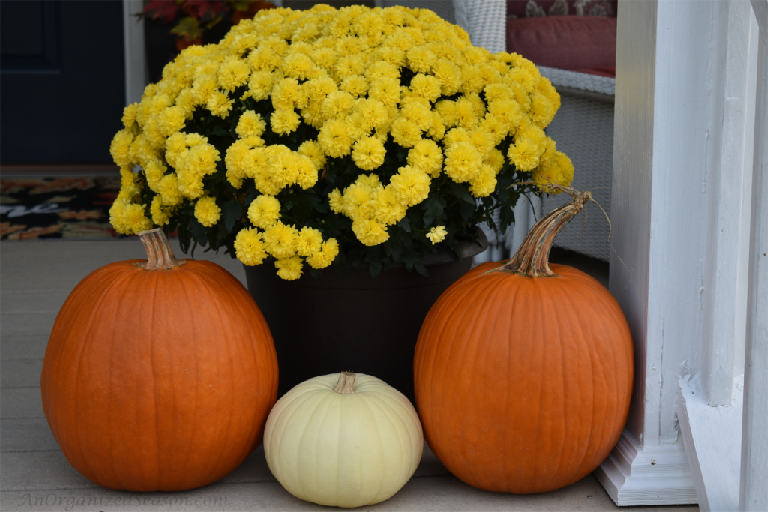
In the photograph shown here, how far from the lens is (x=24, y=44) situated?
416cm

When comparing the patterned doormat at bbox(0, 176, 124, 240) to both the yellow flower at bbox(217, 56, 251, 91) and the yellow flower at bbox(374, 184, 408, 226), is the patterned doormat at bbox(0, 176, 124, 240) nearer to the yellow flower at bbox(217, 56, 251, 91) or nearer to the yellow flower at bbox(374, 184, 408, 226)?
the yellow flower at bbox(217, 56, 251, 91)

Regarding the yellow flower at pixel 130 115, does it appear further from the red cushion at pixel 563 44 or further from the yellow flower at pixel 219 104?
the red cushion at pixel 563 44

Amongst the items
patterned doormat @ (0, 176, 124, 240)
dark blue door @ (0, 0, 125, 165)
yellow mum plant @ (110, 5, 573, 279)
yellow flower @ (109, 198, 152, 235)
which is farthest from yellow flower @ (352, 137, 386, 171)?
dark blue door @ (0, 0, 125, 165)

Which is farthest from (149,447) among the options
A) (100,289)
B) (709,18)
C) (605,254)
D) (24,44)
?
(24,44)

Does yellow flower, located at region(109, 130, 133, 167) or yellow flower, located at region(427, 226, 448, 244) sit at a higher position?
yellow flower, located at region(109, 130, 133, 167)

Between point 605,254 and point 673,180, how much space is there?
3.40ft

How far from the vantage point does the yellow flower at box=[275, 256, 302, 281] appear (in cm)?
114

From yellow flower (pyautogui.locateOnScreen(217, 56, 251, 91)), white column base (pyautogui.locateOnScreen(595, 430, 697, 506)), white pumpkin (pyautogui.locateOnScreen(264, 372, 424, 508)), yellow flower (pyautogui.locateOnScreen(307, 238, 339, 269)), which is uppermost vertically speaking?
yellow flower (pyautogui.locateOnScreen(217, 56, 251, 91))

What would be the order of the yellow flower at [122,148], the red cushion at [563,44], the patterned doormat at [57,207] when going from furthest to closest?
1. the patterned doormat at [57,207]
2. the red cushion at [563,44]
3. the yellow flower at [122,148]

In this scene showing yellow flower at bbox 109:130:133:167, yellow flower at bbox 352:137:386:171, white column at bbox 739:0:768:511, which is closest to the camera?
white column at bbox 739:0:768:511

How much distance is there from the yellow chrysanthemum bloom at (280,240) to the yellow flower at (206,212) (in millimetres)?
111

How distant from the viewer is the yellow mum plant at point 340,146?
1109 mm

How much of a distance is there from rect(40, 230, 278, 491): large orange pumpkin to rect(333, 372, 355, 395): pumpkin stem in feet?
0.43

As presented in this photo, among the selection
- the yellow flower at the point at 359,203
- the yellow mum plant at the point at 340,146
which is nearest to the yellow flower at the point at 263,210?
the yellow mum plant at the point at 340,146
